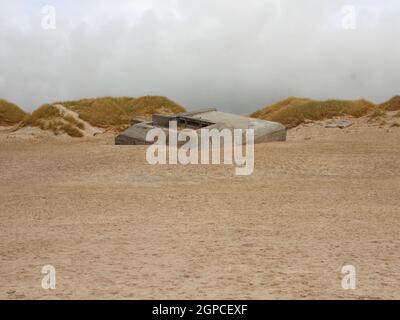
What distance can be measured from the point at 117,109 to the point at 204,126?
732 inches

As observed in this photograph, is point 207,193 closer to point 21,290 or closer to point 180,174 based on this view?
point 180,174

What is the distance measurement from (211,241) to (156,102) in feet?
94.9

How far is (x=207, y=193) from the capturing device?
9344mm

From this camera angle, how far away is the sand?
4425mm

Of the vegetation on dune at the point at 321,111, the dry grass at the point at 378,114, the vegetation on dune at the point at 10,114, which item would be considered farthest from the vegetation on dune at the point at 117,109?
the dry grass at the point at 378,114

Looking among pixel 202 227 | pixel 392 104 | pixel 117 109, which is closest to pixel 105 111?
pixel 117 109

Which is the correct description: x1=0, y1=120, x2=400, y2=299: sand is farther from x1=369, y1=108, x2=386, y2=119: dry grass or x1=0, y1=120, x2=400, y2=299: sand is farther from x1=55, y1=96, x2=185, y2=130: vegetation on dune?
x1=55, y1=96, x2=185, y2=130: vegetation on dune

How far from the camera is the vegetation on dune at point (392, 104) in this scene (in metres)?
23.2

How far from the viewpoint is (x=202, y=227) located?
668cm

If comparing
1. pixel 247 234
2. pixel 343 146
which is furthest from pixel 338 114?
pixel 247 234

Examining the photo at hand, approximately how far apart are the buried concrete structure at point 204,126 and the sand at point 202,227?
2513 mm

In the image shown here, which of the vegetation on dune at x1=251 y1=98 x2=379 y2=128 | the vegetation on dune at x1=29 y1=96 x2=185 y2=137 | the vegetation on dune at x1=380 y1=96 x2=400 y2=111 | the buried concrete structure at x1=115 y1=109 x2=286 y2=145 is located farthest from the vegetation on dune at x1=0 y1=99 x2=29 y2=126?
Result: the vegetation on dune at x1=380 y1=96 x2=400 y2=111

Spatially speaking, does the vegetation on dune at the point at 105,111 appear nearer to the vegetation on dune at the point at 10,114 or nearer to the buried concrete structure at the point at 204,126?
the vegetation on dune at the point at 10,114

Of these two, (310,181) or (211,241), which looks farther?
(310,181)
